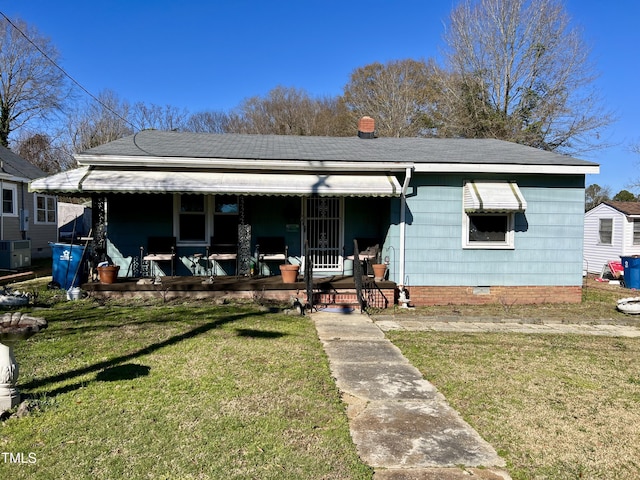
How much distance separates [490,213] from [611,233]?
11.3 meters

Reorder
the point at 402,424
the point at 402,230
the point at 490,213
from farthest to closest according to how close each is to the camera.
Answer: the point at 490,213 → the point at 402,230 → the point at 402,424

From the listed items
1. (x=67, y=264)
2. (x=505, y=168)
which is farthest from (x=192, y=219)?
(x=505, y=168)

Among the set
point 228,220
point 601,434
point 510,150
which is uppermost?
point 510,150

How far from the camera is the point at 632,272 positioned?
14641 mm

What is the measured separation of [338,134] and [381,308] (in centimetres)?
2706

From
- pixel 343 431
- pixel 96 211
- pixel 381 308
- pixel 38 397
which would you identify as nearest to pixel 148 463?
pixel 343 431

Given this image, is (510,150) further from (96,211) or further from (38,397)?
(38,397)

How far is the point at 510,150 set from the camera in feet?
38.0

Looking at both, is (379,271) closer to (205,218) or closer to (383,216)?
(383,216)


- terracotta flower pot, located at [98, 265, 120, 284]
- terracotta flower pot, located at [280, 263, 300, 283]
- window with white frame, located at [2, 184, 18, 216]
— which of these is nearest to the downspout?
terracotta flower pot, located at [280, 263, 300, 283]

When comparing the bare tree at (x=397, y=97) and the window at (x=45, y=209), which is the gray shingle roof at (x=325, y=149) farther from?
the bare tree at (x=397, y=97)

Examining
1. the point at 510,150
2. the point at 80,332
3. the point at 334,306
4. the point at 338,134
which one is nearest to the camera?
the point at 80,332

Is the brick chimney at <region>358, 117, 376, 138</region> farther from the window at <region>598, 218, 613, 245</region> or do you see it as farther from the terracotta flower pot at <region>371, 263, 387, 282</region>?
the window at <region>598, 218, 613, 245</region>

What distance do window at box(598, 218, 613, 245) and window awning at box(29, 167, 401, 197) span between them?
13380 mm
